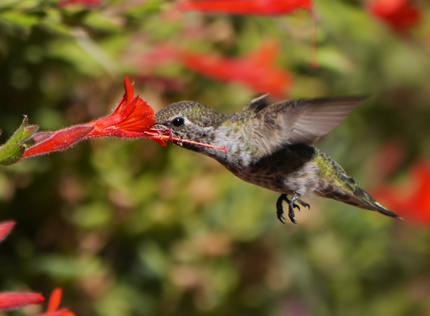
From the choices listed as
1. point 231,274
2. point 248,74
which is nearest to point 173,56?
point 248,74

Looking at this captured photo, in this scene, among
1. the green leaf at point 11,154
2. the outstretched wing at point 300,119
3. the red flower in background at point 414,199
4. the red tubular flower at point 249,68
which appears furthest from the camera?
the red flower in background at point 414,199

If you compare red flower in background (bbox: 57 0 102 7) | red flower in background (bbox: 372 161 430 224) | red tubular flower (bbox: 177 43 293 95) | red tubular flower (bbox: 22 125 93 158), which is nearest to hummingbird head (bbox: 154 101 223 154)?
red tubular flower (bbox: 22 125 93 158)

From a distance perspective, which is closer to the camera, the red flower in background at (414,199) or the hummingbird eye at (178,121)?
the hummingbird eye at (178,121)

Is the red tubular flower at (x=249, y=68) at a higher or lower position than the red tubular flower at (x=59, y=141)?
higher

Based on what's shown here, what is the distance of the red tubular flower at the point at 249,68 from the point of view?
264cm

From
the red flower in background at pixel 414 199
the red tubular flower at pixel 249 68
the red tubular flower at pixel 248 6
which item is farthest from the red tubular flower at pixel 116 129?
the red flower in background at pixel 414 199

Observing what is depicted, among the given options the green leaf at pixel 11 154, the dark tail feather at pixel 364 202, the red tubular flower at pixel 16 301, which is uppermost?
the dark tail feather at pixel 364 202

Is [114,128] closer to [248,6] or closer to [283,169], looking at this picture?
[283,169]

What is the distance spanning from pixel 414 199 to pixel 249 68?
194 centimetres

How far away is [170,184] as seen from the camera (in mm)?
2682

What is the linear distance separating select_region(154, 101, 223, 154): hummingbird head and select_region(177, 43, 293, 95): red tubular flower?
0.92m

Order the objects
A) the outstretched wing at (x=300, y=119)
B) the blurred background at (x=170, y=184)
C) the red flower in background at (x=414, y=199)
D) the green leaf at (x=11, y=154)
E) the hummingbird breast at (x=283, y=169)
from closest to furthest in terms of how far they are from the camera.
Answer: the green leaf at (x=11, y=154) < the outstretched wing at (x=300, y=119) < the hummingbird breast at (x=283, y=169) < the blurred background at (x=170, y=184) < the red flower in background at (x=414, y=199)

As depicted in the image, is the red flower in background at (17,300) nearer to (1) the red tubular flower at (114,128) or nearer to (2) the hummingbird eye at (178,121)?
(1) the red tubular flower at (114,128)

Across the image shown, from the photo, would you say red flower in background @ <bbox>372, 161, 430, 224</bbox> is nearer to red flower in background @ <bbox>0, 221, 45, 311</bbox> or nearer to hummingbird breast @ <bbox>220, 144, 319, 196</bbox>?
hummingbird breast @ <bbox>220, 144, 319, 196</bbox>
